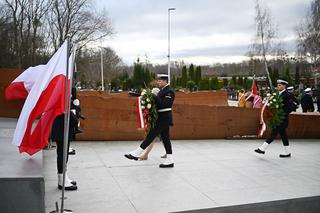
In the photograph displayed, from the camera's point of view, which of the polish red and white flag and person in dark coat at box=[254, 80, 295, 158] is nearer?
the polish red and white flag

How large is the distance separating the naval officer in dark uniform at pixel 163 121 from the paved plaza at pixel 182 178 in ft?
0.82

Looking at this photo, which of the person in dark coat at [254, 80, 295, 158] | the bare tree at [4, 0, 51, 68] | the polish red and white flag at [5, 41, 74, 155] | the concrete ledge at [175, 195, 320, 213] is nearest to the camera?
the polish red and white flag at [5, 41, 74, 155]

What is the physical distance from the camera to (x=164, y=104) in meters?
7.74

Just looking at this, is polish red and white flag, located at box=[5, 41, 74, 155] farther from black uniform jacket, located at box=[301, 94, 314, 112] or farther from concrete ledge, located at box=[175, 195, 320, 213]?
black uniform jacket, located at box=[301, 94, 314, 112]

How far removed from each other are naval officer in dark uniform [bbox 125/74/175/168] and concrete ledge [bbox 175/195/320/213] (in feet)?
8.23

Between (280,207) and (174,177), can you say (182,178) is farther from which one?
(280,207)

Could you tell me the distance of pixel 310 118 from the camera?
12.7 m

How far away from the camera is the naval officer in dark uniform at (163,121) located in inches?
303

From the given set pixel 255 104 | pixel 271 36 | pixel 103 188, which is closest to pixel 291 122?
pixel 255 104

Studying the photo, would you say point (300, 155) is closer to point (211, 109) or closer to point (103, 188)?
point (211, 109)

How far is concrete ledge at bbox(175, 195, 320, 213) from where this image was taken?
17.5ft

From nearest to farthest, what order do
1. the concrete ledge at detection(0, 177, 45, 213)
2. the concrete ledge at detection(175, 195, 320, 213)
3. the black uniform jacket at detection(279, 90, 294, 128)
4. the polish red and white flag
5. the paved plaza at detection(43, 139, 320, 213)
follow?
the concrete ledge at detection(0, 177, 45, 213) < the polish red and white flag < the concrete ledge at detection(175, 195, 320, 213) < the paved plaza at detection(43, 139, 320, 213) < the black uniform jacket at detection(279, 90, 294, 128)

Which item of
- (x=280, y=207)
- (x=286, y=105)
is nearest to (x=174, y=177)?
(x=280, y=207)

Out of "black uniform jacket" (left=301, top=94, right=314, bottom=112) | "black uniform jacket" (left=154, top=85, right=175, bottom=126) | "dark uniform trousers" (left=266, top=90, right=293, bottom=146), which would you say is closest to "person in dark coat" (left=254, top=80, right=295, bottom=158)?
"dark uniform trousers" (left=266, top=90, right=293, bottom=146)
